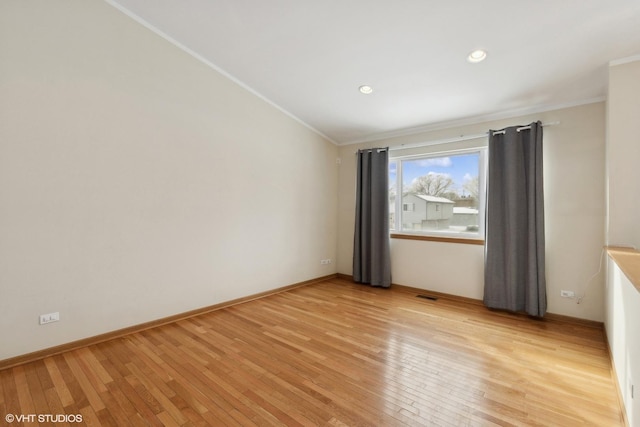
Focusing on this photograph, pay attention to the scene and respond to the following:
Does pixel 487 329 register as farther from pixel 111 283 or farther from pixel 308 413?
pixel 111 283

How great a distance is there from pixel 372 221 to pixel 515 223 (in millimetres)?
1934

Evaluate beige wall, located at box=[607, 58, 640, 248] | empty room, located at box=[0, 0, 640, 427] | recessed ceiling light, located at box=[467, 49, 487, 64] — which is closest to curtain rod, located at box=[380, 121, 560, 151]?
empty room, located at box=[0, 0, 640, 427]

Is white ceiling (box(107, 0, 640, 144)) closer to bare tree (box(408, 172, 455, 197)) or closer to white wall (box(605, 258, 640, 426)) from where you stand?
bare tree (box(408, 172, 455, 197))

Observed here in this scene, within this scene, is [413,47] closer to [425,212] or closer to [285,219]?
[425,212]

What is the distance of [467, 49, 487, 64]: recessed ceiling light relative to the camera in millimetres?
2453

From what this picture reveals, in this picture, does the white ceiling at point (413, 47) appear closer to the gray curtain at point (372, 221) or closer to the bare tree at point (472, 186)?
the bare tree at point (472, 186)

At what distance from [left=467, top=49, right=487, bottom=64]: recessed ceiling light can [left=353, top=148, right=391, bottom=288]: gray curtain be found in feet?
6.44

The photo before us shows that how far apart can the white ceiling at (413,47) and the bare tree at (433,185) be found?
2.92 feet

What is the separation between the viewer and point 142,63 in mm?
2766

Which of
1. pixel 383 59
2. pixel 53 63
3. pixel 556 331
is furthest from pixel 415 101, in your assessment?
pixel 53 63

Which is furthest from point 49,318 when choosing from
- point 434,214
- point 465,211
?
point 465,211

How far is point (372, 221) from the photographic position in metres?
4.51

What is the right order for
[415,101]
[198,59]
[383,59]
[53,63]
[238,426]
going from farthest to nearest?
[415,101] < [198,59] < [383,59] < [53,63] < [238,426]

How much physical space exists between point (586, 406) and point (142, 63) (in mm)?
4544
